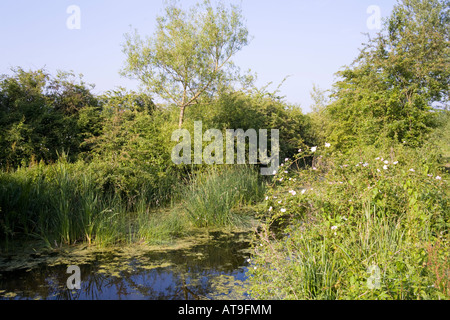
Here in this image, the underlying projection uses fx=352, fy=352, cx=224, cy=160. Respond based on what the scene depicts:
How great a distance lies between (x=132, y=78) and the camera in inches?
438

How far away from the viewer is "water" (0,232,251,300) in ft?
12.8

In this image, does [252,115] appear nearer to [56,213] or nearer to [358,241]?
[56,213]

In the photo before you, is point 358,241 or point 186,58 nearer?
point 358,241

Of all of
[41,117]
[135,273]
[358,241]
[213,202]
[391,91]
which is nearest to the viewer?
[358,241]

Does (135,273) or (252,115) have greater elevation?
Result: (252,115)

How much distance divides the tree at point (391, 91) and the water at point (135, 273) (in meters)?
7.47

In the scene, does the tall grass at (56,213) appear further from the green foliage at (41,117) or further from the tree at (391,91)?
the tree at (391,91)

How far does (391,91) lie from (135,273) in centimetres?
1078

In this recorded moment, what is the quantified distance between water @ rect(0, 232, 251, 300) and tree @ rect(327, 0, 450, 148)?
747cm

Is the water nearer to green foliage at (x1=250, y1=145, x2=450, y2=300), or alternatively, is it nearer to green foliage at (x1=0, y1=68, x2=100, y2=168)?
green foliage at (x1=250, y1=145, x2=450, y2=300)

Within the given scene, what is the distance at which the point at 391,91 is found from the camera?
11953 millimetres

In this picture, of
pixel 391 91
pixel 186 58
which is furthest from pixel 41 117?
pixel 391 91

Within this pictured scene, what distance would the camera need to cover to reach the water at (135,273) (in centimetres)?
389
